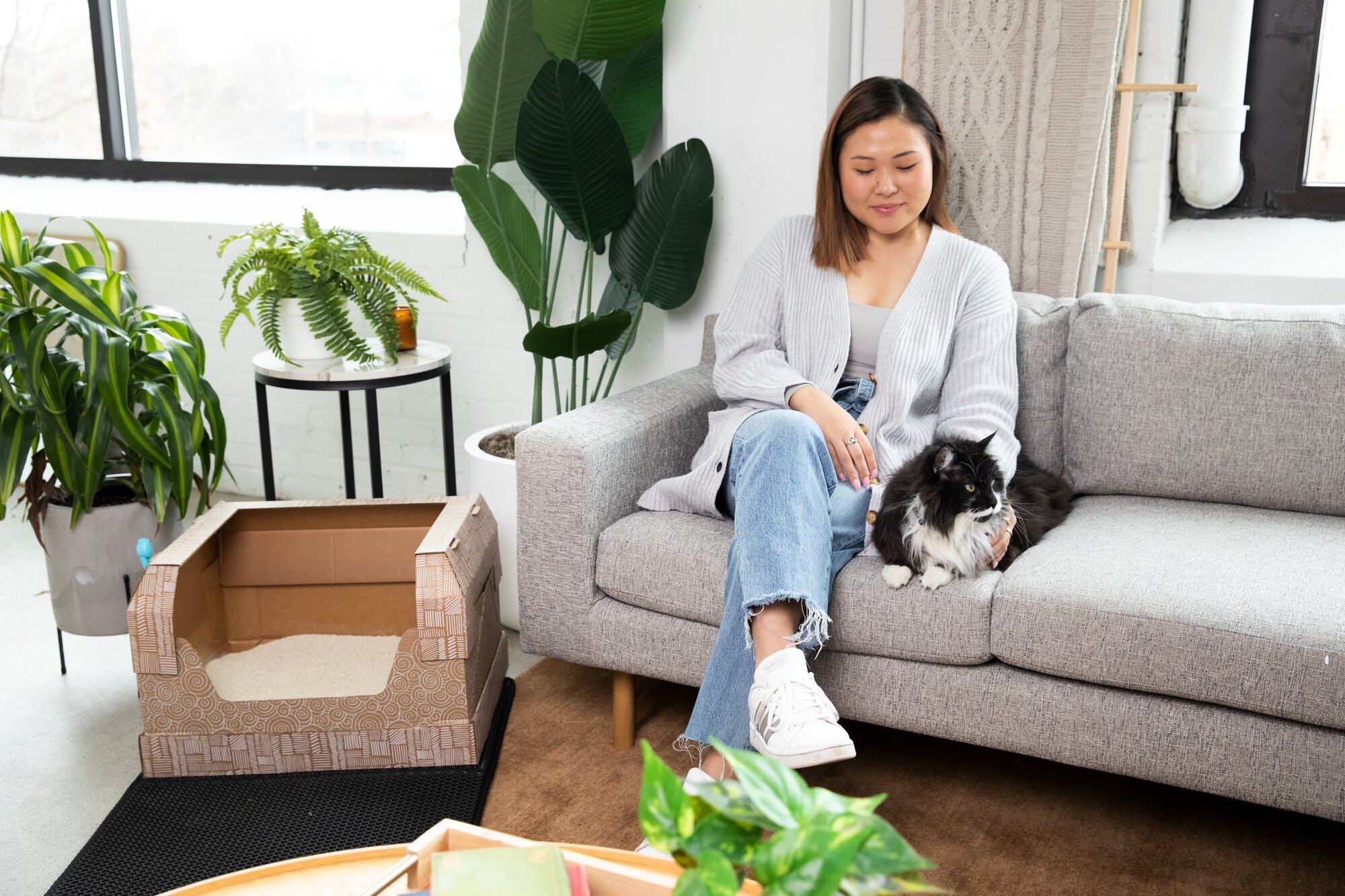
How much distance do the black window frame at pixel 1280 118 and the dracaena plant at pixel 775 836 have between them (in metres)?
2.24

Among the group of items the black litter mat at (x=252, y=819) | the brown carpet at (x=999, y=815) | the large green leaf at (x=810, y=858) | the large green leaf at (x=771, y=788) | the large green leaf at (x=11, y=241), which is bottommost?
the brown carpet at (x=999, y=815)

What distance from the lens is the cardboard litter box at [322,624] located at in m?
1.81

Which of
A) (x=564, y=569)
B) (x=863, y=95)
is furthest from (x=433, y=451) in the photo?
(x=863, y=95)

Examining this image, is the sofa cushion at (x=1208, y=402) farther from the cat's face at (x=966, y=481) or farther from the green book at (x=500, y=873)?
the green book at (x=500, y=873)

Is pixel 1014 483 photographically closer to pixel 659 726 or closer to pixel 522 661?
pixel 659 726

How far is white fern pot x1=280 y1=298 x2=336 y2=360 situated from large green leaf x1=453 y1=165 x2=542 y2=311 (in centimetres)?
45

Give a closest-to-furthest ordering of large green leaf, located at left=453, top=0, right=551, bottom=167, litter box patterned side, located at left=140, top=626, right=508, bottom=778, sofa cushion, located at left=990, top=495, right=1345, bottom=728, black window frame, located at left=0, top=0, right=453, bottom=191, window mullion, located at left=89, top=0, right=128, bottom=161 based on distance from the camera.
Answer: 1. sofa cushion, located at left=990, top=495, right=1345, bottom=728
2. litter box patterned side, located at left=140, top=626, right=508, bottom=778
3. large green leaf, located at left=453, top=0, right=551, bottom=167
4. black window frame, located at left=0, top=0, right=453, bottom=191
5. window mullion, located at left=89, top=0, right=128, bottom=161

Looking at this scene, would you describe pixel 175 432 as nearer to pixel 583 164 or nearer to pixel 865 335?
pixel 583 164

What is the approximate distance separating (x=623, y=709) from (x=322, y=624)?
625 mm

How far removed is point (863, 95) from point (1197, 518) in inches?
38.0

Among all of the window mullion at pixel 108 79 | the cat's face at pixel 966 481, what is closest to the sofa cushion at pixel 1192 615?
the cat's face at pixel 966 481

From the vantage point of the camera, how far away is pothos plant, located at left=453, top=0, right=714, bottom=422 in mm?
2287

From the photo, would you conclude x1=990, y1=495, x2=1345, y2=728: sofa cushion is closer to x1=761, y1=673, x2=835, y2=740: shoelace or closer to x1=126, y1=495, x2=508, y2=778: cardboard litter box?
x1=761, y1=673, x2=835, y2=740: shoelace

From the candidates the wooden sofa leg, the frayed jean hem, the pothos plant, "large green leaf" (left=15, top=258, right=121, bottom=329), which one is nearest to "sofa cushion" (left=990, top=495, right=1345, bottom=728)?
the frayed jean hem
